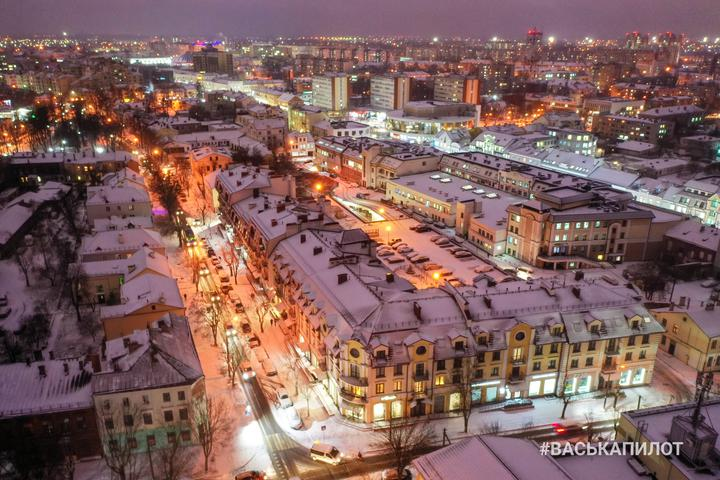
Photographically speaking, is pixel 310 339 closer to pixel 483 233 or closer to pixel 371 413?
pixel 371 413

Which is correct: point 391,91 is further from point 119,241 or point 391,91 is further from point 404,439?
point 404,439

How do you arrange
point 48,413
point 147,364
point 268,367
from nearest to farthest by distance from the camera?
point 48,413 < point 147,364 < point 268,367

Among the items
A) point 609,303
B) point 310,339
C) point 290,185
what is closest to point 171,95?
point 290,185

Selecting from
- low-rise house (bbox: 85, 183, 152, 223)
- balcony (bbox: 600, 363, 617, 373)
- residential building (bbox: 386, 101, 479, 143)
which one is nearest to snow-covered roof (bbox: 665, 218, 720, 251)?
balcony (bbox: 600, 363, 617, 373)

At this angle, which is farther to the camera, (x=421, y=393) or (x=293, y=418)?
(x=293, y=418)

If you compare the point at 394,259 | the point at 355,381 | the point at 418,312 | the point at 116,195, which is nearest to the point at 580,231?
the point at 394,259

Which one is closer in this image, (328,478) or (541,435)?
(328,478)
